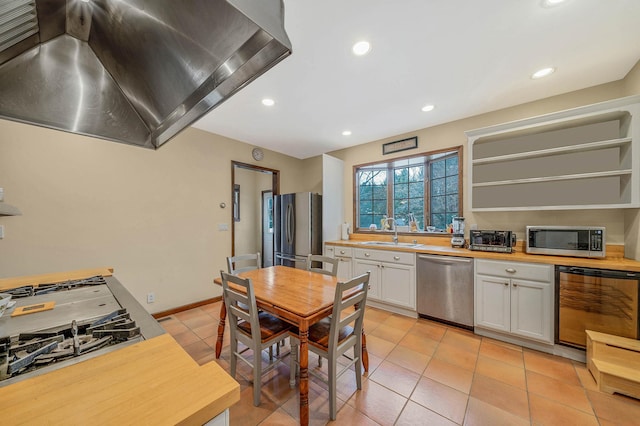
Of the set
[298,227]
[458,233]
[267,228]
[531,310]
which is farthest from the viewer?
[267,228]

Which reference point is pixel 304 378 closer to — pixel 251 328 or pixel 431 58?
pixel 251 328

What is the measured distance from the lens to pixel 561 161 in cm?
239

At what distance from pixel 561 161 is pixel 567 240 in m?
0.81

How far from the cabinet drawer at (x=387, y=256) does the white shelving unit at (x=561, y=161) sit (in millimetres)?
982

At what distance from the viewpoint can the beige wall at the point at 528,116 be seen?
2.26m

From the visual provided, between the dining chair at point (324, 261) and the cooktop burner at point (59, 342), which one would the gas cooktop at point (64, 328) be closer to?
the cooktop burner at point (59, 342)

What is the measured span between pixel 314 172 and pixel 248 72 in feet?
12.8

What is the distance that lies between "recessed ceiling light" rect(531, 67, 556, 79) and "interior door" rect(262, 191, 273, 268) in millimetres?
4463

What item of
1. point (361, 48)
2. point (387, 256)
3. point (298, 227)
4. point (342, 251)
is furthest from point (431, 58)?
point (298, 227)

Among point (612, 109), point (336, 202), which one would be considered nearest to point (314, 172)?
point (336, 202)

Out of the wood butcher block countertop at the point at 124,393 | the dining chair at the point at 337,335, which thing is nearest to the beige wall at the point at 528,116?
the dining chair at the point at 337,335

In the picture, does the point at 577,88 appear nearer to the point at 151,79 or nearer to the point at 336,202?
the point at 336,202

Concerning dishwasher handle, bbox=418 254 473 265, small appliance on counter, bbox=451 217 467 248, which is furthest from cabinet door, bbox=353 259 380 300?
small appliance on counter, bbox=451 217 467 248

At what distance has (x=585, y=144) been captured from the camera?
2225mm
